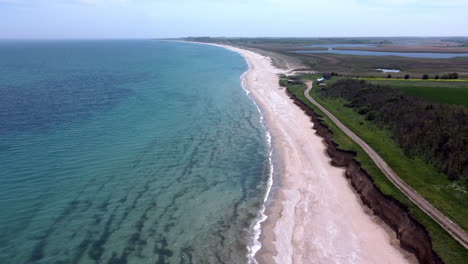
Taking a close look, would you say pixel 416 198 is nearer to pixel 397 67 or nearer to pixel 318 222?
pixel 318 222

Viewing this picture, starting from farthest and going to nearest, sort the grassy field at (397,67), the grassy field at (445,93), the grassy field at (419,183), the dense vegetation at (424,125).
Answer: the grassy field at (397,67), the grassy field at (445,93), the dense vegetation at (424,125), the grassy field at (419,183)

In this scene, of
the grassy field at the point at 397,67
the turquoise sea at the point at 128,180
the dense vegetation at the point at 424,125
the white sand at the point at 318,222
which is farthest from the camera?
the grassy field at the point at 397,67

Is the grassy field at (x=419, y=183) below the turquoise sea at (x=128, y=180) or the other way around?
the other way around

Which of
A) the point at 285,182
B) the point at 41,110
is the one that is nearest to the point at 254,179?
the point at 285,182

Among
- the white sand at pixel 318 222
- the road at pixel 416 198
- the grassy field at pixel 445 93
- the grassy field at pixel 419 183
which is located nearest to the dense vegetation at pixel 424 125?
the grassy field at pixel 419 183

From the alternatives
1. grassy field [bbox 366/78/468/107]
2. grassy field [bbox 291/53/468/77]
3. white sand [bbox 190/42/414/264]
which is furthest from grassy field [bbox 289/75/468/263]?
grassy field [bbox 291/53/468/77]

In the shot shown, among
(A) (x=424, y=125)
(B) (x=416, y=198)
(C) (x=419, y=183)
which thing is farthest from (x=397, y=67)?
(B) (x=416, y=198)

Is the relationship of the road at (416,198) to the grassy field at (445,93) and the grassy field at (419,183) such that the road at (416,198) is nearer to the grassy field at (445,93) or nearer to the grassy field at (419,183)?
the grassy field at (419,183)
